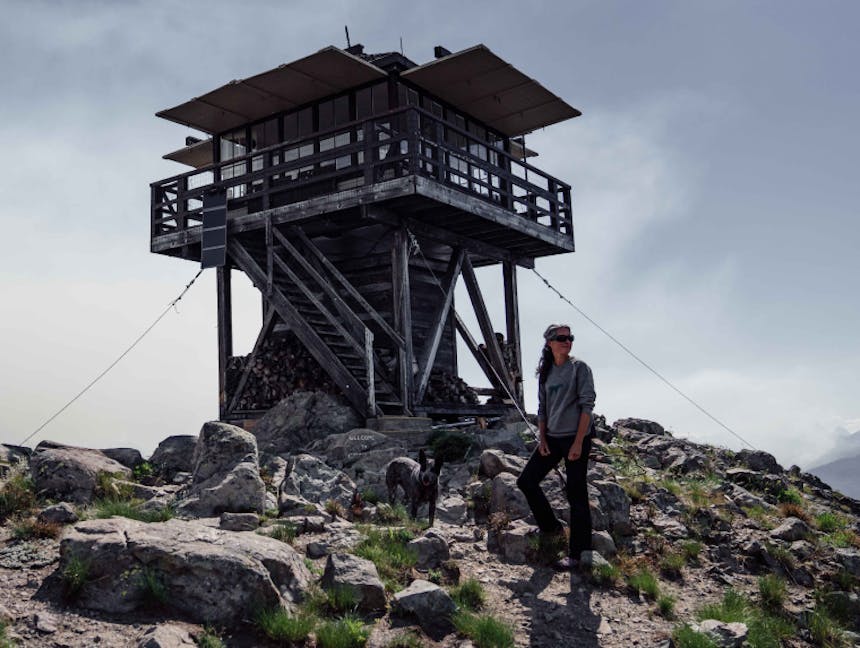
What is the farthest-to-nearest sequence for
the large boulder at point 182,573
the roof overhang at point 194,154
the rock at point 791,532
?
1. the roof overhang at point 194,154
2. the rock at point 791,532
3. the large boulder at point 182,573

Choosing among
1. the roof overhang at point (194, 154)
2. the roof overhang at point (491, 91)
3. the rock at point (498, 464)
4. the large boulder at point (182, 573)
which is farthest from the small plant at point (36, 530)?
the roof overhang at point (194, 154)

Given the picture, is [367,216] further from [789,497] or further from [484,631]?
[484,631]

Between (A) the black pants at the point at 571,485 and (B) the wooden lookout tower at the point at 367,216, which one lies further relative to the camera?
(B) the wooden lookout tower at the point at 367,216

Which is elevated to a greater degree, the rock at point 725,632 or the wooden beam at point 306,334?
the wooden beam at point 306,334

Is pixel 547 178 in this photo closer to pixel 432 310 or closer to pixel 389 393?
pixel 432 310

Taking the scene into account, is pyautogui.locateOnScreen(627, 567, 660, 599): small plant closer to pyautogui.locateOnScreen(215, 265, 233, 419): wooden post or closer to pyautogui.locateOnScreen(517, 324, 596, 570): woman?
pyautogui.locateOnScreen(517, 324, 596, 570): woman

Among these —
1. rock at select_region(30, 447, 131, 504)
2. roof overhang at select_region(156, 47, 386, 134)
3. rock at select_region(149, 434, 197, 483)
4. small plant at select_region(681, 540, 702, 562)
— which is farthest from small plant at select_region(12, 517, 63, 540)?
roof overhang at select_region(156, 47, 386, 134)

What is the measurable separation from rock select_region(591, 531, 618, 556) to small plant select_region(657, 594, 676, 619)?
102cm

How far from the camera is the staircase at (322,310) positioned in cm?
1641

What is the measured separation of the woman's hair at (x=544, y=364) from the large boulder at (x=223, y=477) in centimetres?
362

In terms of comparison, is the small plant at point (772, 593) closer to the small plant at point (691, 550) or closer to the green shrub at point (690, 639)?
the small plant at point (691, 550)

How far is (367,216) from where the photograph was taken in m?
16.0

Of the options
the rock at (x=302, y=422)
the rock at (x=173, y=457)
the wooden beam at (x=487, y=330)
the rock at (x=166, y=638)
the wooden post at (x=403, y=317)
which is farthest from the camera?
the wooden beam at (x=487, y=330)

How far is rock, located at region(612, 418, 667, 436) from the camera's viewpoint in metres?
19.5
